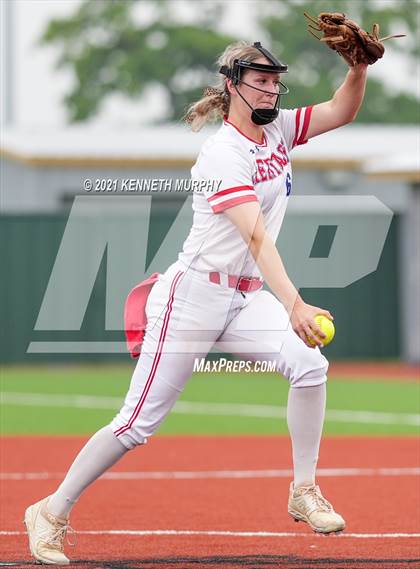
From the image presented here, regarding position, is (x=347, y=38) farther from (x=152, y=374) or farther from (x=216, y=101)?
(x=152, y=374)

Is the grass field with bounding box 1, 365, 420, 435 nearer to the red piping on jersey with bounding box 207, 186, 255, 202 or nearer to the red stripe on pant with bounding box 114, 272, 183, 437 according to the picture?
the red stripe on pant with bounding box 114, 272, 183, 437

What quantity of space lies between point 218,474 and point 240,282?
4.38m

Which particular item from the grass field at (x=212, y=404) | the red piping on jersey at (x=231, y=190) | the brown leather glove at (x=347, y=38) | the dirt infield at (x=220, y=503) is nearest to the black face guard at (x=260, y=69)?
the brown leather glove at (x=347, y=38)

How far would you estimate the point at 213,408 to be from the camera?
17.0 meters

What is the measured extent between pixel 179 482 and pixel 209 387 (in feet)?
31.7

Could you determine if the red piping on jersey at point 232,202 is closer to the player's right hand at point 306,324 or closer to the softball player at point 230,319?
the softball player at point 230,319

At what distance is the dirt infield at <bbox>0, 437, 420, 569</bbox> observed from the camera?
23.0 ft

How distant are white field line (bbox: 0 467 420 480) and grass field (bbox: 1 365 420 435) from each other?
3.14m

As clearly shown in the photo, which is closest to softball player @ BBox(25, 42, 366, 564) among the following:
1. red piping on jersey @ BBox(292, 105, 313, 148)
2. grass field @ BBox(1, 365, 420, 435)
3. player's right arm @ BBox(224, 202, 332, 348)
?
player's right arm @ BBox(224, 202, 332, 348)

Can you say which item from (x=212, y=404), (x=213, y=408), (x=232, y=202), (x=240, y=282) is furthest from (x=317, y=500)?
(x=212, y=404)

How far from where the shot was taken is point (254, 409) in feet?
54.6

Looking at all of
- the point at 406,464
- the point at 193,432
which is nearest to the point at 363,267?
the point at 193,432

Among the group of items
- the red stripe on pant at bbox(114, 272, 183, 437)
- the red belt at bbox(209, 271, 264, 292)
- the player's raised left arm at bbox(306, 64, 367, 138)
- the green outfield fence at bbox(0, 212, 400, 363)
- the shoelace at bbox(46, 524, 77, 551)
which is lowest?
the green outfield fence at bbox(0, 212, 400, 363)

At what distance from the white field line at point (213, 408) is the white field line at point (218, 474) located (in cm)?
415
